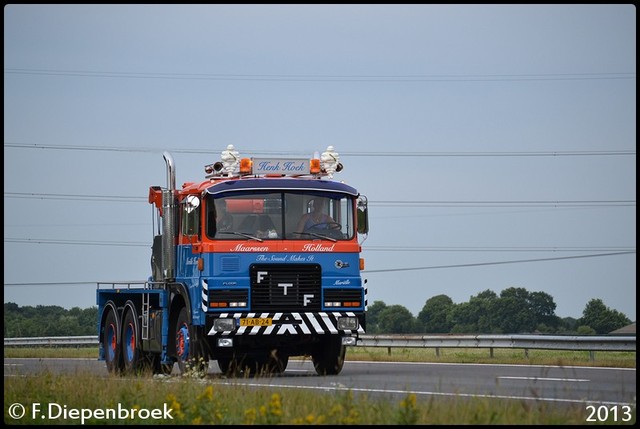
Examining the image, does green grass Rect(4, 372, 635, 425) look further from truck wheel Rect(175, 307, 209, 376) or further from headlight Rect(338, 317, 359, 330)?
headlight Rect(338, 317, 359, 330)

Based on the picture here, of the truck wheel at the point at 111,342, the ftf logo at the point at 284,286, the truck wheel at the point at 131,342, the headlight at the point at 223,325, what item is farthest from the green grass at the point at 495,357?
the truck wheel at the point at 111,342

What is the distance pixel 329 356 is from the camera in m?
23.3

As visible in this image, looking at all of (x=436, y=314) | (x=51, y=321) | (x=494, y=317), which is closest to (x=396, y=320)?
(x=436, y=314)

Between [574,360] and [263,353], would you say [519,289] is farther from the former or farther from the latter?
[263,353]

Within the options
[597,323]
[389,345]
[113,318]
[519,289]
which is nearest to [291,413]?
[113,318]

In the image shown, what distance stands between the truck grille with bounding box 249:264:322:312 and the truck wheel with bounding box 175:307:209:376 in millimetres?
1188

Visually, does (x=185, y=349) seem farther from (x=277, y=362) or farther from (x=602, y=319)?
(x=602, y=319)

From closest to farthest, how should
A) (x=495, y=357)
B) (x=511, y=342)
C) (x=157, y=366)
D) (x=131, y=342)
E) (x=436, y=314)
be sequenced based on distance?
(x=131, y=342) → (x=157, y=366) → (x=511, y=342) → (x=495, y=357) → (x=436, y=314)

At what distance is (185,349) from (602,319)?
169ft

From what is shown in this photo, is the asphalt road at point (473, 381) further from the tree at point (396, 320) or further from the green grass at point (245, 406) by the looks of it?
the tree at point (396, 320)

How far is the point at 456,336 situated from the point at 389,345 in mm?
2774

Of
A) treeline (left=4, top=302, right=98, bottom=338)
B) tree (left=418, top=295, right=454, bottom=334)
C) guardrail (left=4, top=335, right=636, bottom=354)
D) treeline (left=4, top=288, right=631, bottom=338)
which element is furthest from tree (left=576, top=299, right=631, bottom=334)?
guardrail (left=4, top=335, right=636, bottom=354)

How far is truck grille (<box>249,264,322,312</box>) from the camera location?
22.0 m

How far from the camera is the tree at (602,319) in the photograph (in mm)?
70419
